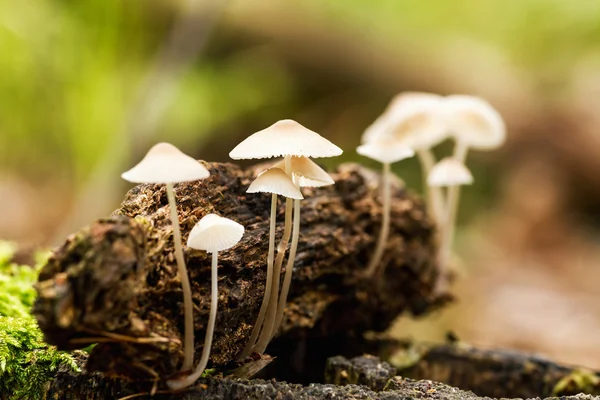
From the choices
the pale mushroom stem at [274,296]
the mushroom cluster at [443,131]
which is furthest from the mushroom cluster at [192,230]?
the mushroom cluster at [443,131]

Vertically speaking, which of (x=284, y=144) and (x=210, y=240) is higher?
(x=284, y=144)

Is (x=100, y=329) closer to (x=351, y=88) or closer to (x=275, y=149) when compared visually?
(x=275, y=149)

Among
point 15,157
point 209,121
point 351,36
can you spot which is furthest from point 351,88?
point 15,157

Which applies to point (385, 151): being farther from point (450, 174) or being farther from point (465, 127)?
point (465, 127)

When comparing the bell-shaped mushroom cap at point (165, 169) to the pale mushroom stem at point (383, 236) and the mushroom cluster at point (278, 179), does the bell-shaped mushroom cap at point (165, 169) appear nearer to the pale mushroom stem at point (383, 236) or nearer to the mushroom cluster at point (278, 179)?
the mushroom cluster at point (278, 179)

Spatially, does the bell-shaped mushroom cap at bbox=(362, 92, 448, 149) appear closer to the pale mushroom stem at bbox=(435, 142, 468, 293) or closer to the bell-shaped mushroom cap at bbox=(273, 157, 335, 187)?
the pale mushroom stem at bbox=(435, 142, 468, 293)

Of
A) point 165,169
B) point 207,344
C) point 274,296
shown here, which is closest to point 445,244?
point 274,296

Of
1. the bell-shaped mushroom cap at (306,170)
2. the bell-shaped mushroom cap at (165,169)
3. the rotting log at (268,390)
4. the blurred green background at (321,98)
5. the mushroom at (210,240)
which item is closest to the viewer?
the bell-shaped mushroom cap at (165,169)

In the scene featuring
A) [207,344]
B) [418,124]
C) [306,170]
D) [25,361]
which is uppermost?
[418,124]
